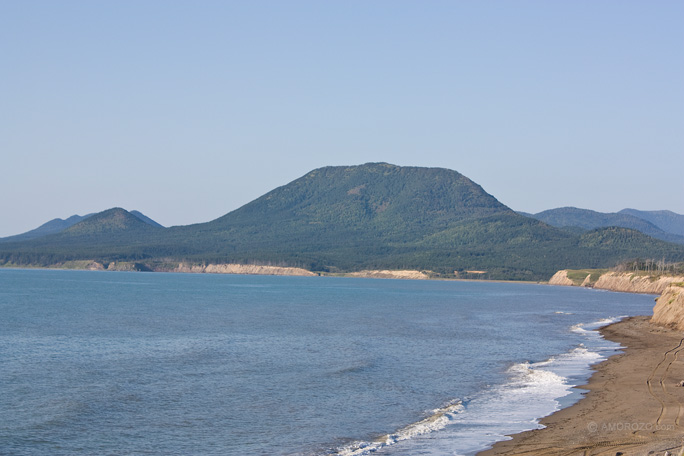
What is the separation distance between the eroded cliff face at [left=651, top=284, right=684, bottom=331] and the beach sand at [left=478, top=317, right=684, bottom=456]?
950 inches

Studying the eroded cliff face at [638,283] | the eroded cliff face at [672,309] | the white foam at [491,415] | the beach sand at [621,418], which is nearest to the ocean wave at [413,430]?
the white foam at [491,415]

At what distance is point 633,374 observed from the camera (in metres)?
40.6

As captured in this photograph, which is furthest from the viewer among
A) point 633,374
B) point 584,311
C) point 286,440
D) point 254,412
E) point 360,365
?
point 584,311

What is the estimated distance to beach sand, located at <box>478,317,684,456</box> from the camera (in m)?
23.5

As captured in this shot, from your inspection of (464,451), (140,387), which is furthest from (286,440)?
(140,387)

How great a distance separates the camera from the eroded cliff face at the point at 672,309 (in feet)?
231

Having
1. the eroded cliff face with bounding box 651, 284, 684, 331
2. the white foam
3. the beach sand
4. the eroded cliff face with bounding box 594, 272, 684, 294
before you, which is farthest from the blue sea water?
the eroded cliff face with bounding box 594, 272, 684, 294

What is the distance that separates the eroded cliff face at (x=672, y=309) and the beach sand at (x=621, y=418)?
79.1 feet

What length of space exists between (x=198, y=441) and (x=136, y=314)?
201 feet

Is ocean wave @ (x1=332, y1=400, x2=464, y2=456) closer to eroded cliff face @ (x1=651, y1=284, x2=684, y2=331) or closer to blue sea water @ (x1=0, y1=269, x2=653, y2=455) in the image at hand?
blue sea water @ (x1=0, y1=269, x2=653, y2=455)

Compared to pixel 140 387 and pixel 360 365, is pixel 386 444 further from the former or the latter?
pixel 360 365

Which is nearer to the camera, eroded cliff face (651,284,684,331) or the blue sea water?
the blue sea water

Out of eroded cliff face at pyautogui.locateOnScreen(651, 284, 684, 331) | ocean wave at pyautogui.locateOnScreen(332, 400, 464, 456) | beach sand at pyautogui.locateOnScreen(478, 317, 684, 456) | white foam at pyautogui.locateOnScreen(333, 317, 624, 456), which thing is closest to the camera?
beach sand at pyautogui.locateOnScreen(478, 317, 684, 456)

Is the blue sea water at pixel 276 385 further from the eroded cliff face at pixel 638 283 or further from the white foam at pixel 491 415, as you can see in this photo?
the eroded cliff face at pixel 638 283
